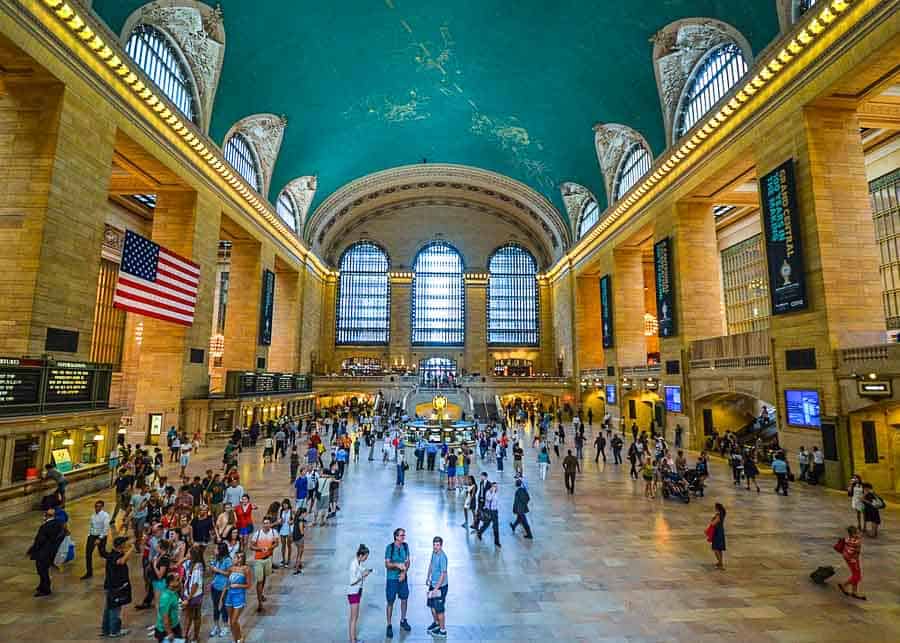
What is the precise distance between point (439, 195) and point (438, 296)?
901cm

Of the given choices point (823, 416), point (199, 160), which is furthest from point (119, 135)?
point (823, 416)

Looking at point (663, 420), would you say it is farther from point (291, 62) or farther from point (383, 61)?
point (291, 62)

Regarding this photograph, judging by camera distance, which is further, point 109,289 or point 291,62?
point 109,289

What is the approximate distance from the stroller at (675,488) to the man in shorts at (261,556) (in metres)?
8.82

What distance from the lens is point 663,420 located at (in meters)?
20.9

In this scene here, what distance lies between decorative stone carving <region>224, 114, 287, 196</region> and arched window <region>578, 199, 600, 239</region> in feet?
64.1

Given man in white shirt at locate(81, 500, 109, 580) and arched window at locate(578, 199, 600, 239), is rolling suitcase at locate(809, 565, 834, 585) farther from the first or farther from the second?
arched window at locate(578, 199, 600, 239)

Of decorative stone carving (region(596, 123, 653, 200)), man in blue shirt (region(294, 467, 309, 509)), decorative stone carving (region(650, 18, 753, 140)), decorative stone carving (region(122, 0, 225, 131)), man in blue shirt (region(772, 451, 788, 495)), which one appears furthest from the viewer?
decorative stone carving (region(596, 123, 653, 200))

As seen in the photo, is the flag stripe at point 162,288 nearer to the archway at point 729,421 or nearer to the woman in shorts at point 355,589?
the woman in shorts at point 355,589

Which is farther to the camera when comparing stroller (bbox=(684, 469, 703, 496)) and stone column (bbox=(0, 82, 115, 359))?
stone column (bbox=(0, 82, 115, 359))

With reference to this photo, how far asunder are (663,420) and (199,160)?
23.1m

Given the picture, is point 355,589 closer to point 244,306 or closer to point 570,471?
point 570,471

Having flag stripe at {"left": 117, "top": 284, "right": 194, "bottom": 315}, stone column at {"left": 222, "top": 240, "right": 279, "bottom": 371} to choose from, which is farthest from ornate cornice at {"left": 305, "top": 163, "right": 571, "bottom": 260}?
flag stripe at {"left": 117, "top": 284, "right": 194, "bottom": 315}

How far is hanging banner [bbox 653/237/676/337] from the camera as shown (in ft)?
65.6
